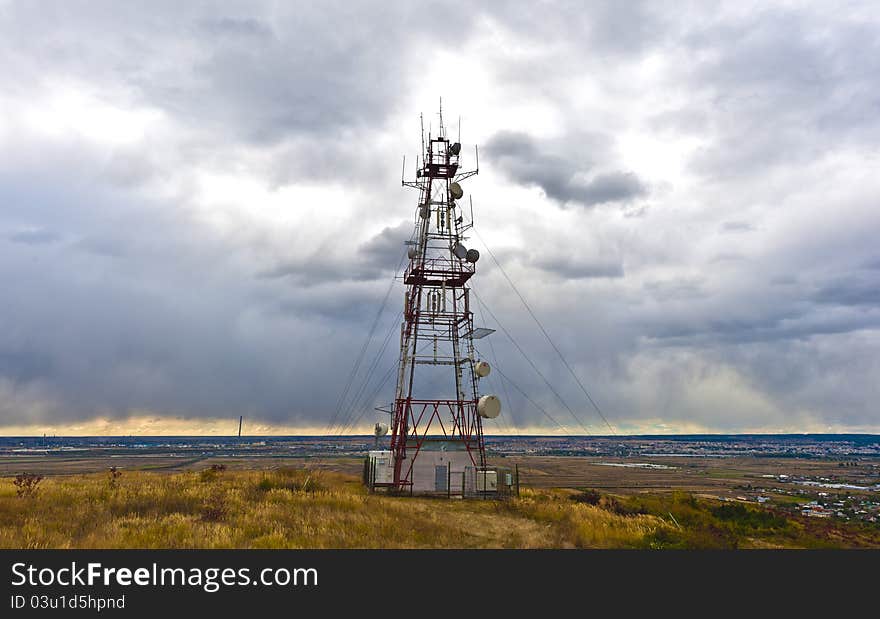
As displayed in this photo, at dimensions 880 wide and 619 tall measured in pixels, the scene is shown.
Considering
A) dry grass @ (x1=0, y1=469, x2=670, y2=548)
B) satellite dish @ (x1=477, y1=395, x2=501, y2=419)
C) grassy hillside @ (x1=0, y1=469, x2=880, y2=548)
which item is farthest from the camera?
satellite dish @ (x1=477, y1=395, x2=501, y2=419)

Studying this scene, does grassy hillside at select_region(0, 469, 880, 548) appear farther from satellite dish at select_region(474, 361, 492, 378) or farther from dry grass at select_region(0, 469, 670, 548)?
satellite dish at select_region(474, 361, 492, 378)

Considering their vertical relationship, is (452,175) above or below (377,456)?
above

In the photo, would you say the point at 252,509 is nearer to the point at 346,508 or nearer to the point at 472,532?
the point at 346,508

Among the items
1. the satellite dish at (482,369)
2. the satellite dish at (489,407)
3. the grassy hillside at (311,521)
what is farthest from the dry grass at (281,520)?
the satellite dish at (482,369)

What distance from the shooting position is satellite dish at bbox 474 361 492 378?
3353 cm

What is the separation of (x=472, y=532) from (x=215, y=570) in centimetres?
1104

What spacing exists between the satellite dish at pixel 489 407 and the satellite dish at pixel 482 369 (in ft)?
4.26

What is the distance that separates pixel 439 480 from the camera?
31.7m

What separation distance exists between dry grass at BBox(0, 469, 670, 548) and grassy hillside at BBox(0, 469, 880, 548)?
0.04 metres

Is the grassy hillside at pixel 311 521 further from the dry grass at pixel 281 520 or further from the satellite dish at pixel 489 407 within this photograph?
the satellite dish at pixel 489 407

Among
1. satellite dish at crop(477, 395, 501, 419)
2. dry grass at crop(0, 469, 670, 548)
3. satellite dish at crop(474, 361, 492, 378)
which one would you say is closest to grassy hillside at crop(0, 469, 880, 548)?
dry grass at crop(0, 469, 670, 548)

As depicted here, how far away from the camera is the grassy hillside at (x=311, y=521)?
1714 centimetres

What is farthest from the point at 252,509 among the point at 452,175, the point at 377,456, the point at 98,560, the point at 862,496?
the point at 862,496

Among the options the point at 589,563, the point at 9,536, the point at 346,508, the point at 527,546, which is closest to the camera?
the point at 589,563
